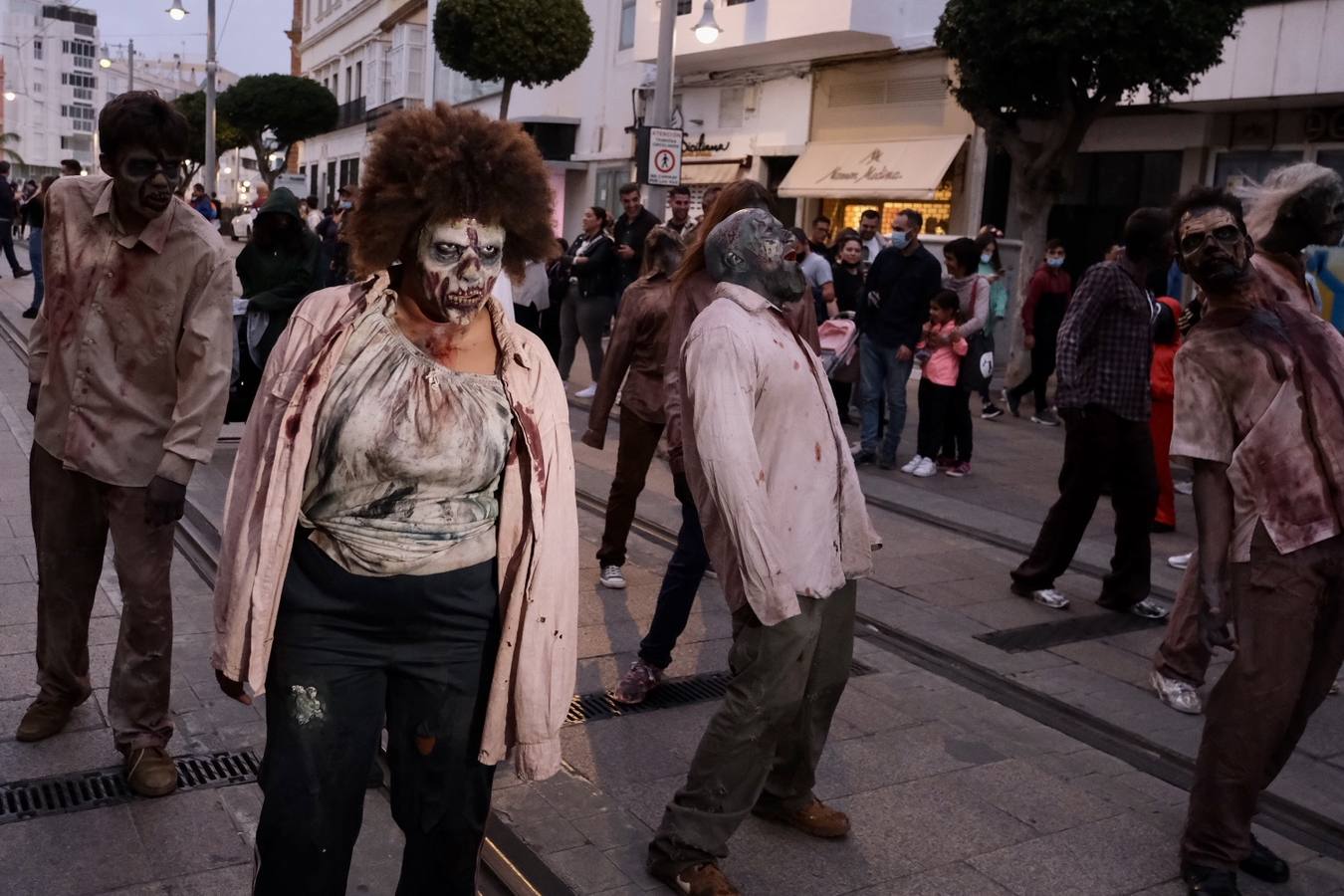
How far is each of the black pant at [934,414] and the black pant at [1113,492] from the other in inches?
140

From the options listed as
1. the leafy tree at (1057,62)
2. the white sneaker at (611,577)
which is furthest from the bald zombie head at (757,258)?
the leafy tree at (1057,62)

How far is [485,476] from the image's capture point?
2701 mm

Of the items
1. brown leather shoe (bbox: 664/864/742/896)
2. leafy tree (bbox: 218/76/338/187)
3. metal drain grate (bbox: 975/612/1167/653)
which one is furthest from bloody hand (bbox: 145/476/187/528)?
leafy tree (bbox: 218/76/338/187)

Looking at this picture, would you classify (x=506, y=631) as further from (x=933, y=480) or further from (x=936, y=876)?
(x=933, y=480)

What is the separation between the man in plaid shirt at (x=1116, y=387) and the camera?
642cm

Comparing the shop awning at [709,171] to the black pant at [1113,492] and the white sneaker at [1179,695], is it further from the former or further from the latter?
the white sneaker at [1179,695]

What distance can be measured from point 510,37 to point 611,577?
17.5 metres

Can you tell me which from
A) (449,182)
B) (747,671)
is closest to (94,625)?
(747,671)

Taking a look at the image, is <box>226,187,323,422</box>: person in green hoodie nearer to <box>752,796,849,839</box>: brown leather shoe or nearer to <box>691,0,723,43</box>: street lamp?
<box>752,796,849,839</box>: brown leather shoe

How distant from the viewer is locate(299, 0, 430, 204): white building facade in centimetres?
4312

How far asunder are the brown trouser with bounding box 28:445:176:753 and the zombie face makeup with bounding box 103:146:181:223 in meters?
0.82

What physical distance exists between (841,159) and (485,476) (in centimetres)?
1932

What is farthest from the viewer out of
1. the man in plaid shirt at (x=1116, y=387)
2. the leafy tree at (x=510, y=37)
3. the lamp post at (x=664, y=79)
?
the leafy tree at (x=510, y=37)

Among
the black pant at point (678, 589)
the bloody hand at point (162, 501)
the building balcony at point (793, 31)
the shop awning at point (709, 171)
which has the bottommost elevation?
the black pant at point (678, 589)
